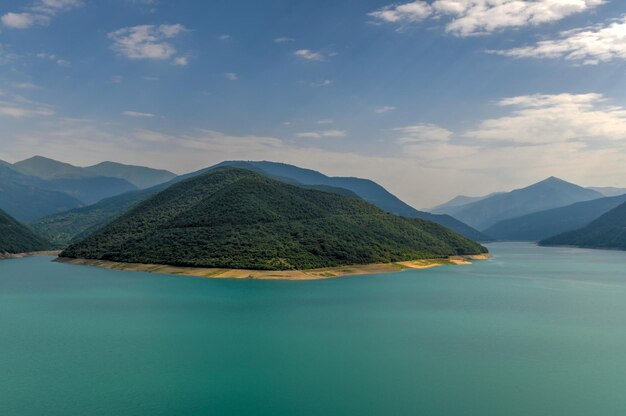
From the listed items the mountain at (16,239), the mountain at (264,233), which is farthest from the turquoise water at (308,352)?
the mountain at (16,239)

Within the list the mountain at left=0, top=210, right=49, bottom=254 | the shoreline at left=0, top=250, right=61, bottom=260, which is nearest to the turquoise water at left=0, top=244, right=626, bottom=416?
the shoreline at left=0, top=250, right=61, bottom=260

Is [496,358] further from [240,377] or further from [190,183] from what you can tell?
[190,183]

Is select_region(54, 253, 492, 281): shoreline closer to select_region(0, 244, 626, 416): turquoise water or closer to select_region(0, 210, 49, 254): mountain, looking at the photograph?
select_region(0, 244, 626, 416): turquoise water

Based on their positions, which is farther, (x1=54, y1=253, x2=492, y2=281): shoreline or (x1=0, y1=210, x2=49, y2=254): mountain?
(x1=0, y1=210, x2=49, y2=254): mountain

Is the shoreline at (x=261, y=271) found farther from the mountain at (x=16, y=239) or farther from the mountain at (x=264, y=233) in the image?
the mountain at (x=16, y=239)

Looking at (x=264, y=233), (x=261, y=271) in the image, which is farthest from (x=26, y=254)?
(x=261, y=271)

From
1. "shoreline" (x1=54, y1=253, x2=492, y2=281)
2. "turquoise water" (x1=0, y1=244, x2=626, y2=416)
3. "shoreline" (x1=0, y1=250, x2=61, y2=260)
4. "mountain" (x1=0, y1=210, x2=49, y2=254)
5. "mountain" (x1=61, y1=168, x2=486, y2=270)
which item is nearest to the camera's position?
"turquoise water" (x1=0, y1=244, x2=626, y2=416)
